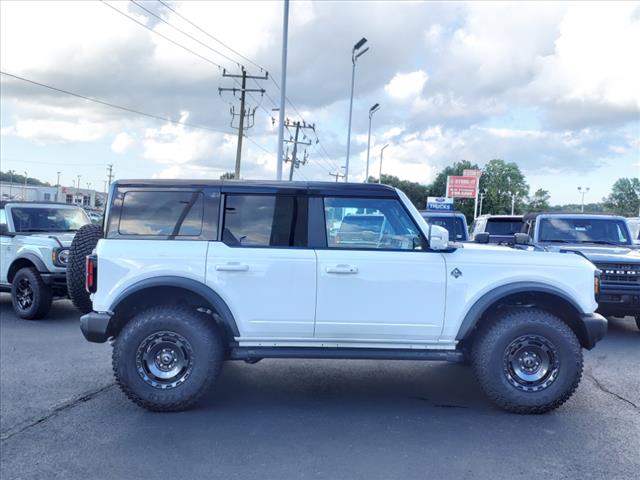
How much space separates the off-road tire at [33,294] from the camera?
30.1ft

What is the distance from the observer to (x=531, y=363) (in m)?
5.10

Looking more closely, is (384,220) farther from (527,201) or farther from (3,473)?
(527,201)

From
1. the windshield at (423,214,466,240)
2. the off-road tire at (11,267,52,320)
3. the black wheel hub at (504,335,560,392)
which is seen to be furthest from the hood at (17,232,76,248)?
the windshield at (423,214,466,240)

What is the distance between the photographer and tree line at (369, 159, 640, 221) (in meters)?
79.6

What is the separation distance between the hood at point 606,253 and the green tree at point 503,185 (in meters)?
81.1

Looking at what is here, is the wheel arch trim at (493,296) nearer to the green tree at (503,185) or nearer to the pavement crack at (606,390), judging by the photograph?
the pavement crack at (606,390)

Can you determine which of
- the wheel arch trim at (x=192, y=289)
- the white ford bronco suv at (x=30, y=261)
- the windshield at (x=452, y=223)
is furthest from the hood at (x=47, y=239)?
the windshield at (x=452, y=223)

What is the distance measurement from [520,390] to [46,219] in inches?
356

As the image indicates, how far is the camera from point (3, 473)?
155 inches

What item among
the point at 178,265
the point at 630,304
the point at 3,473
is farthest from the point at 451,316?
the point at 630,304

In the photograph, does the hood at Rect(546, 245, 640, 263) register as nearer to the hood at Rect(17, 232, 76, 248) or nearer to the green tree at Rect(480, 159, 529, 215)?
the hood at Rect(17, 232, 76, 248)

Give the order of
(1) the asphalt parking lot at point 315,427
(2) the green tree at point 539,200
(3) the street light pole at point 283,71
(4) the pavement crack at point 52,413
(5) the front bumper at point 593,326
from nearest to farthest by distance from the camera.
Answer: (1) the asphalt parking lot at point 315,427
(4) the pavement crack at point 52,413
(5) the front bumper at point 593,326
(3) the street light pole at point 283,71
(2) the green tree at point 539,200

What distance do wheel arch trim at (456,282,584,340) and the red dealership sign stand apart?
60391mm

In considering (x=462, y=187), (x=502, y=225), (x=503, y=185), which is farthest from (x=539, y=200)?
(x=502, y=225)
